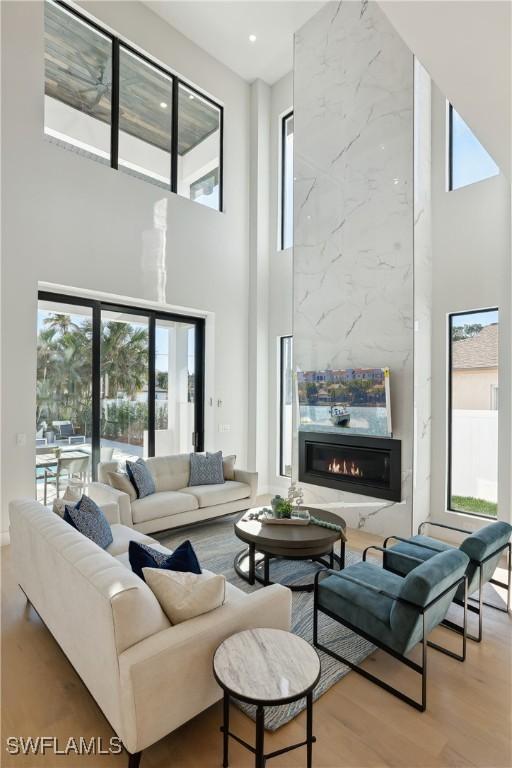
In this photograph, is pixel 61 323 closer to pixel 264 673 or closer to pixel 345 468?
pixel 345 468

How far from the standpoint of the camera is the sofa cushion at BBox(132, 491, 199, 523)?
14.4ft

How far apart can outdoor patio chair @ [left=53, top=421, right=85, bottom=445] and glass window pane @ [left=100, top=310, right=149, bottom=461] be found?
13.2 inches

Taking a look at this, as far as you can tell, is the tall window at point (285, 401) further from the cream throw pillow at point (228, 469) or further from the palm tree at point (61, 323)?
the palm tree at point (61, 323)

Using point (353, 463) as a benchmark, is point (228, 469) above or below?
below

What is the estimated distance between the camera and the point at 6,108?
462 centimetres

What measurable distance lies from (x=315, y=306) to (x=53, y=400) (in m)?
3.68

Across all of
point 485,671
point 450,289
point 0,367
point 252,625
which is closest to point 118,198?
point 0,367

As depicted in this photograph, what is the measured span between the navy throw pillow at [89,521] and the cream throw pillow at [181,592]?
107cm

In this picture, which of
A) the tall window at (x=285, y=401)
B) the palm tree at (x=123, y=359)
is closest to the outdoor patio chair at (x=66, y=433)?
the palm tree at (x=123, y=359)

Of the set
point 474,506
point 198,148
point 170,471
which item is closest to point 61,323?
point 170,471

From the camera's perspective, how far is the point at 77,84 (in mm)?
5375

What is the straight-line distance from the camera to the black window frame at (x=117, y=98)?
5.52 m

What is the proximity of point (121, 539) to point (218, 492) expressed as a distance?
1.85 metres

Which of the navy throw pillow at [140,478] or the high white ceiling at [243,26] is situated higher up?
the high white ceiling at [243,26]
